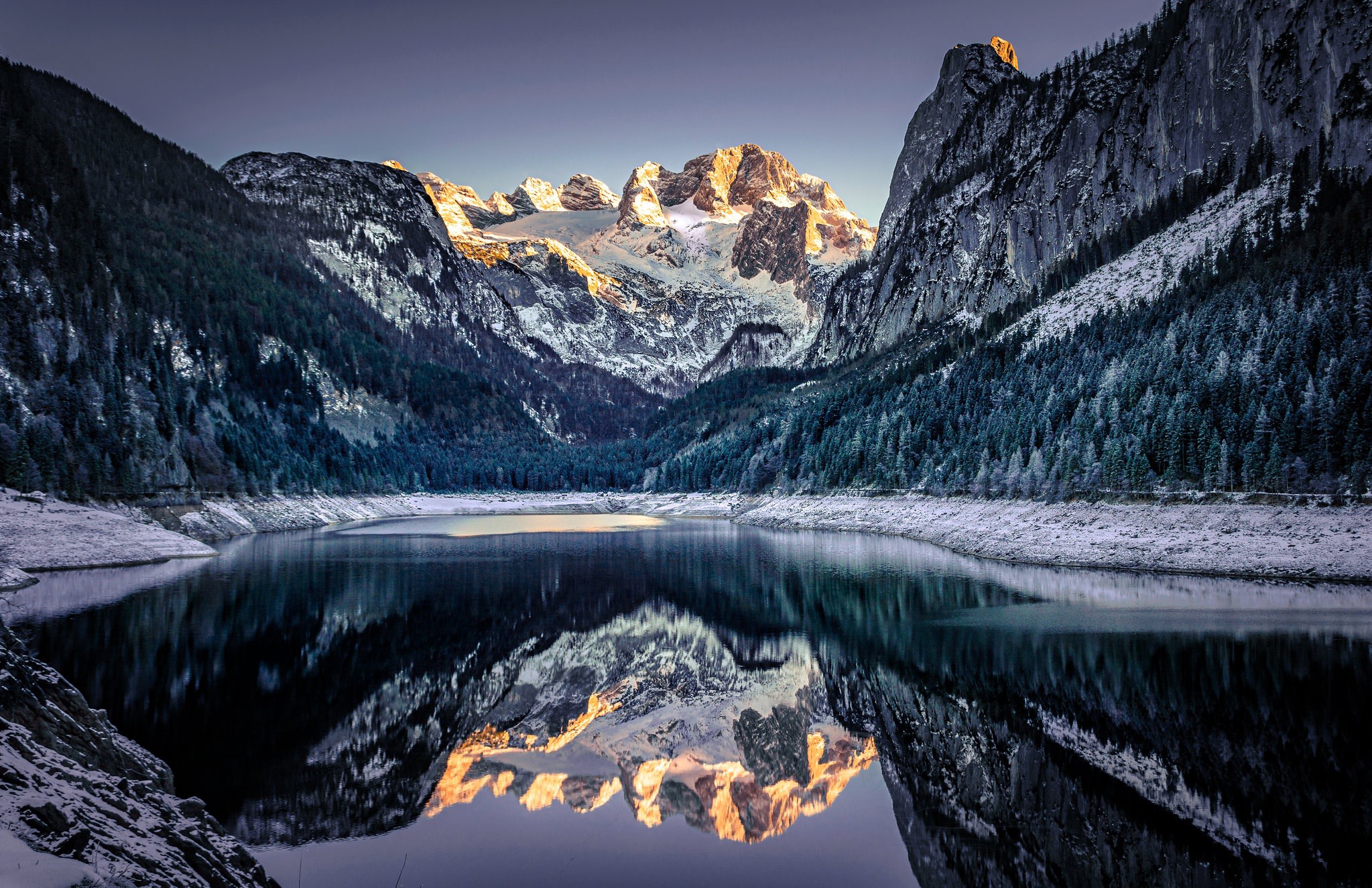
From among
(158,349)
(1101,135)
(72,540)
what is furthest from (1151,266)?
(158,349)

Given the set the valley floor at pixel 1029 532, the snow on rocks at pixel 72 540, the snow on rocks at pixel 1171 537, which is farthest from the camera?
the snow on rocks at pixel 72 540

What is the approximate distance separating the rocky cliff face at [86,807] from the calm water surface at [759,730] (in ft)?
8.24

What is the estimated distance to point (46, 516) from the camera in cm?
4797

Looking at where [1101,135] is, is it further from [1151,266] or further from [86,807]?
[86,807]

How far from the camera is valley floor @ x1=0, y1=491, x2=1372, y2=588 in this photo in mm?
39156

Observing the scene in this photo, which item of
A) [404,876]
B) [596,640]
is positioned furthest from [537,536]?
[404,876]

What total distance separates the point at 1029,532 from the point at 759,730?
42.2 metres

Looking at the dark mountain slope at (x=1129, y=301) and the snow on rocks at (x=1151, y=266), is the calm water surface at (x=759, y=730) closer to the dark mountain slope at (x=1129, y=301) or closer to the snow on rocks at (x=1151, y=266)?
the dark mountain slope at (x=1129, y=301)

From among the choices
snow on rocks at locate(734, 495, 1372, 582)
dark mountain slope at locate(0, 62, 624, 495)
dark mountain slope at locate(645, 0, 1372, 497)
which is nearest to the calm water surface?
snow on rocks at locate(734, 495, 1372, 582)

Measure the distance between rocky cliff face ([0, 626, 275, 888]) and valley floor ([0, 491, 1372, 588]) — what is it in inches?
1301

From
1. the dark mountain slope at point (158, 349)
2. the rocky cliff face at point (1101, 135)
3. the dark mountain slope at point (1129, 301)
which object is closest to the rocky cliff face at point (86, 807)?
the dark mountain slope at point (1129, 301)

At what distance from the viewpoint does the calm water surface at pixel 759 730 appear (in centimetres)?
1258

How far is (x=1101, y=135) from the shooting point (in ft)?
421

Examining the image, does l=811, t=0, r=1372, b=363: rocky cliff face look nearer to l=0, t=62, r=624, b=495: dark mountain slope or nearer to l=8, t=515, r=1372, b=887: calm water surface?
l=8, t=515, r=1372, b=887: calm water surface
